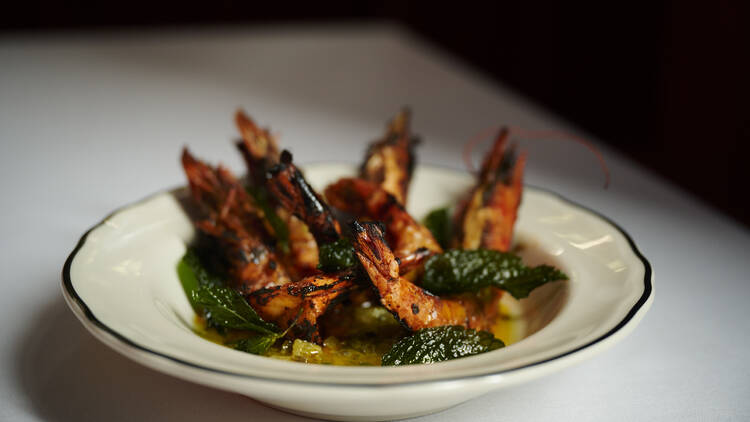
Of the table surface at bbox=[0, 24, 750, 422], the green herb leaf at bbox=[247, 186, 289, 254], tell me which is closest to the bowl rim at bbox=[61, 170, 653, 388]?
the table surface at bbox=[0, 24, 750, 422]

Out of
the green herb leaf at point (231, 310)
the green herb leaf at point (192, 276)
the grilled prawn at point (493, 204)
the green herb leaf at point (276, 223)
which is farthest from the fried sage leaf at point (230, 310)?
the grilled prawn at point (493, 204)

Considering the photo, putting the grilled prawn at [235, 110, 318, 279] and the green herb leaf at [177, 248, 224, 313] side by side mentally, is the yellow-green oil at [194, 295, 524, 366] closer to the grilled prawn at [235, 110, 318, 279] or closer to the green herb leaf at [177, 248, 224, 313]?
the green herb leaf at [177, 248, 224, 313]

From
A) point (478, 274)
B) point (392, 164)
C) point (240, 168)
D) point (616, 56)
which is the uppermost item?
point (616, 56)

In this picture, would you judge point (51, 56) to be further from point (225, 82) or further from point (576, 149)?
point (576, 149)

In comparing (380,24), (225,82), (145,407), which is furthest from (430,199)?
(380,24)

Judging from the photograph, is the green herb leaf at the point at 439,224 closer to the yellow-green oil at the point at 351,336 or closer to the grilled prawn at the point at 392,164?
the grilled prawn at the point at 392,164

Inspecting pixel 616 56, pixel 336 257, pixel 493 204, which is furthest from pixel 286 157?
pixel 616 56

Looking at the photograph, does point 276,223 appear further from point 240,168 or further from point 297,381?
point 240,168
